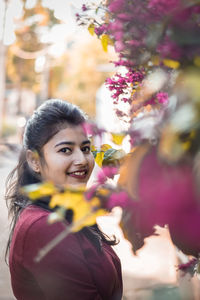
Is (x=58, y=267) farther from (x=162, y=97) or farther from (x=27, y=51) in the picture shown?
(x=27, y=51)

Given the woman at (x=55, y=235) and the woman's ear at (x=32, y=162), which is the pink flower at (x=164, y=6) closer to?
the woman at (x=55, y=235)

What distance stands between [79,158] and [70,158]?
0.03 meters

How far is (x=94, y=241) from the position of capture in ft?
4.97

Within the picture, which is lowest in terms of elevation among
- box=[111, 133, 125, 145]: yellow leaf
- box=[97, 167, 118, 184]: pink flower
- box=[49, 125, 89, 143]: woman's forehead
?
box=[97, 167, 118, 184]: pink flower

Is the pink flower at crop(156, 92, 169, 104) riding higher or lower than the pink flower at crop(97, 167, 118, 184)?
higher

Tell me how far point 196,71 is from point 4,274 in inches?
220

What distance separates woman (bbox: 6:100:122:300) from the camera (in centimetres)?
131

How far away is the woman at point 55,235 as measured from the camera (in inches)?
51.7

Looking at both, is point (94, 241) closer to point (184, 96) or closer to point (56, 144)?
point (56, 144)

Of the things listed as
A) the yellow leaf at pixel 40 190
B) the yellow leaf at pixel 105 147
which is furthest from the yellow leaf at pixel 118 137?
the yellow leaf at pixel 105 147

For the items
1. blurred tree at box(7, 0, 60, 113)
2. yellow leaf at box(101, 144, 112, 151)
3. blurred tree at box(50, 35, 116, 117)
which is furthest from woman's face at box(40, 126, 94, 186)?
blurred tree at box(50, 35, 116, 117)

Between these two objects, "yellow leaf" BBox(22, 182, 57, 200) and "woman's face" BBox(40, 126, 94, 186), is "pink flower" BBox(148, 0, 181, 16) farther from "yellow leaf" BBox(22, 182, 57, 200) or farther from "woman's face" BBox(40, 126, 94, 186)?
"woman's face" BBox(40, 126, 94, 186)

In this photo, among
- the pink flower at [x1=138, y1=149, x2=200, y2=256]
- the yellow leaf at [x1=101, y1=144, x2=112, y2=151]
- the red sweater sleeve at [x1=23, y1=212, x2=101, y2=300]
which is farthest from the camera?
the red sweater sleeve at [x1=23, y1=212, x2=101, y2=300]

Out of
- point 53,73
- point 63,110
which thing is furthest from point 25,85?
point 63,110
